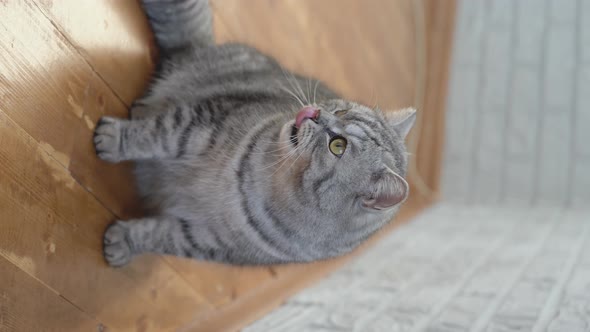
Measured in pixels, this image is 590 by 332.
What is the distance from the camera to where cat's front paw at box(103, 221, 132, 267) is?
1.39 meters

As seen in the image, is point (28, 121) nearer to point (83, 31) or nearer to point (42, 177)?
point (42, 177)

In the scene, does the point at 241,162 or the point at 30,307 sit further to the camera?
the point at 241,162

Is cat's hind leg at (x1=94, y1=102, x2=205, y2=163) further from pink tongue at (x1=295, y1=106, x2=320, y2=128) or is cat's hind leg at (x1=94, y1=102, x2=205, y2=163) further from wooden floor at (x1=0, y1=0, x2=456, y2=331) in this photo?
pink tongue at (x1=295, y1=106, x2=320, y2=128)

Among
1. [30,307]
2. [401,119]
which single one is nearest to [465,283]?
[401,119]

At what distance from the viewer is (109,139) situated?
133cm

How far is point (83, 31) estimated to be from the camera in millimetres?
1335

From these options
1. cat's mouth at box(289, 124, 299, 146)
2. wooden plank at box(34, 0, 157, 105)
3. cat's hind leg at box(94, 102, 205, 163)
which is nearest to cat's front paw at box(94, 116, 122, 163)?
cat's hind leg at box(94, 102, 205, 163)

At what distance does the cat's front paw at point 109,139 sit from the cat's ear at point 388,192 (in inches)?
24.1

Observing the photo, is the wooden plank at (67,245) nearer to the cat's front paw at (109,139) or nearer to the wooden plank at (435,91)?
the cat's front paw at (109,139)

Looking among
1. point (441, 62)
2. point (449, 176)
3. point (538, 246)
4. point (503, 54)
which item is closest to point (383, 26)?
point (441, 62)

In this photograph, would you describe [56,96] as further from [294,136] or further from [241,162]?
[294,136]

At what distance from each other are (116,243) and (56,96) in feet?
1.27

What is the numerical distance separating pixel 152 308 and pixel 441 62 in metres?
2.03

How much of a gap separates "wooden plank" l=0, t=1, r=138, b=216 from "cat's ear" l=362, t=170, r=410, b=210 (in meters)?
0.69
